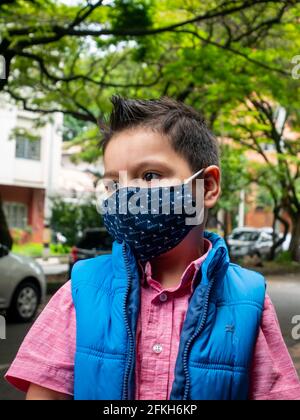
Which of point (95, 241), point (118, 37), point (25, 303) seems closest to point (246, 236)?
point (95, 241)

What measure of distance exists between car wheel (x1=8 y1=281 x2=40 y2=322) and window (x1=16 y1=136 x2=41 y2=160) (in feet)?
60.9

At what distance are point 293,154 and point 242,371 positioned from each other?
711 inches

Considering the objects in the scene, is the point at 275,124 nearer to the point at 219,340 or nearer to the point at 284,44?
the point at 284,44

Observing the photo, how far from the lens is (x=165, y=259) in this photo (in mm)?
1479

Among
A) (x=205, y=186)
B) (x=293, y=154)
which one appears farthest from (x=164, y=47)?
(x=205, y=186)

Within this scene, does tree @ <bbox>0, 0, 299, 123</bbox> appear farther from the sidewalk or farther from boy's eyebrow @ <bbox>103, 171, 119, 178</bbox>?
boy's eyebrow @ <bbox>103, 171, 119, 178</bbox>

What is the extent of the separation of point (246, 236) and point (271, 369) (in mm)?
24627

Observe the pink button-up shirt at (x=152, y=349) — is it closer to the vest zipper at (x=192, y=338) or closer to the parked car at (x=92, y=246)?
the vest zipper at (x=192, y=338)

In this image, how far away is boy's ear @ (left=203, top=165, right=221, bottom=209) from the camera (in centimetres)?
151

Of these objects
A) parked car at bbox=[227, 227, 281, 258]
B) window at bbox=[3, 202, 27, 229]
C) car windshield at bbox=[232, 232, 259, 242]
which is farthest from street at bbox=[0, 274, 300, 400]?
window at bbox=[3, 202, 27, 229]

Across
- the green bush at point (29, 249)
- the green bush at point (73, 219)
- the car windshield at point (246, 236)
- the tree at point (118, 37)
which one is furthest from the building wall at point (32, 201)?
the tree at point (118, 37)

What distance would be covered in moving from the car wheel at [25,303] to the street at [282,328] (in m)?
0.26

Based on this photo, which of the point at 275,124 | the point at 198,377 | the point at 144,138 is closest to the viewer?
the point at 198,377

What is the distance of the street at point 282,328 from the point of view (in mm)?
Answer: 4416
